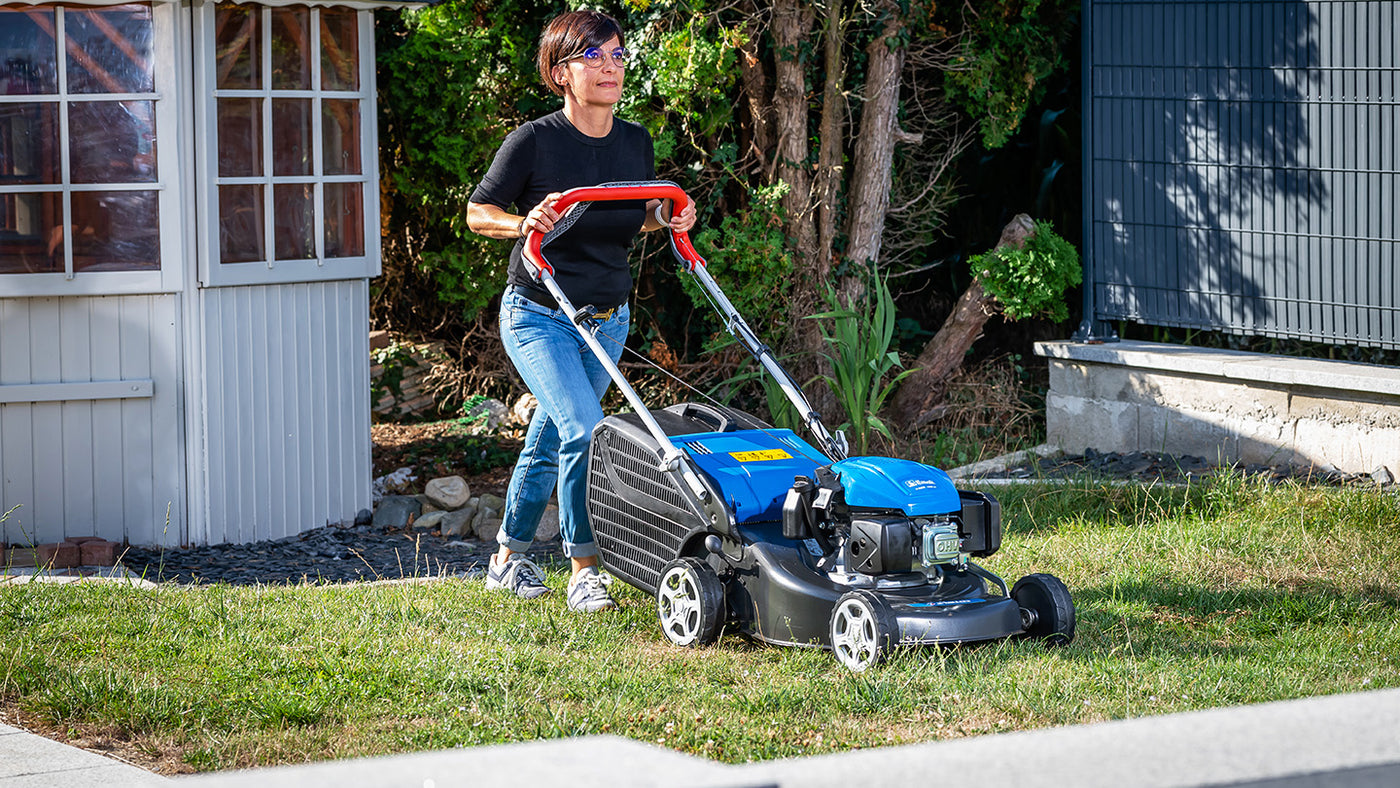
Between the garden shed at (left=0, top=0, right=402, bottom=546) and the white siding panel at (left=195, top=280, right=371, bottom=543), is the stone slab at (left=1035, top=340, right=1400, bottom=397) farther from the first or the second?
the garden shed at (left=0, top=0, right=402, bottom=546)

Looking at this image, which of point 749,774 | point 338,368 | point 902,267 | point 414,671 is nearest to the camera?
point 749,774

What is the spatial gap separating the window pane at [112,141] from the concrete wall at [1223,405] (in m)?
4.34

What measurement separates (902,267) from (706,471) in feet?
15.9

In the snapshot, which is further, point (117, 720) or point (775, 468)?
point (775, 468)

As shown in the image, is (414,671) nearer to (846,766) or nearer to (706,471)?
(706,471)

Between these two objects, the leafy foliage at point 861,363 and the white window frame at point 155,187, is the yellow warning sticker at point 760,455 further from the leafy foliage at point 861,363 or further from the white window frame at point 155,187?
the white window frame at point 155,187

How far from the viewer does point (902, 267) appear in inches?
352

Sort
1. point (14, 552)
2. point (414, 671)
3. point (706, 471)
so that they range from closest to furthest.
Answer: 1. point (414, 671)
2. point (706, 471)
3. point (14, 552)

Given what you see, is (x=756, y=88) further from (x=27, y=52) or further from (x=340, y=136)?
(x=27, y=52)

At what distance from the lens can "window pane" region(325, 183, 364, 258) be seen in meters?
6.98

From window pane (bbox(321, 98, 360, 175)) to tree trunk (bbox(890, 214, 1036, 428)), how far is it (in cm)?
326

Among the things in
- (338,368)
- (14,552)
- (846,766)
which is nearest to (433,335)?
(338,368)

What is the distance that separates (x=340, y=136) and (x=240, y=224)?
0.66 metres

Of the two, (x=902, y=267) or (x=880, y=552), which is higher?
(x=902, y=267)
